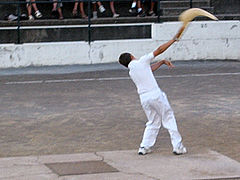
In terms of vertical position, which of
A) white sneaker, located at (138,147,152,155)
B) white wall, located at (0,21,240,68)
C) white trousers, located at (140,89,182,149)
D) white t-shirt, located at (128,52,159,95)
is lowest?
white wall, located at (0,21,240,68)

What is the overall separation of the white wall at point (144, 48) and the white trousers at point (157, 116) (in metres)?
9.90

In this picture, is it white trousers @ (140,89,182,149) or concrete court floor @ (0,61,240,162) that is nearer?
white trousers @ (140,89,182,149)

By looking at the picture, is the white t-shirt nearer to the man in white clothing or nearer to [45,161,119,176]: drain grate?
the man in white clothing

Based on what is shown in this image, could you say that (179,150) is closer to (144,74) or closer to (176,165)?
(176,165)

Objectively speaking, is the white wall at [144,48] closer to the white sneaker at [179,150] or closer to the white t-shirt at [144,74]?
the white t-shirt at [144,74]

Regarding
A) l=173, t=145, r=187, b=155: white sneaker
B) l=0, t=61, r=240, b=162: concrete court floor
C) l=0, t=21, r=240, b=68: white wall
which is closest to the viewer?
l=173, t=145, r=187, b=155: white sneaker

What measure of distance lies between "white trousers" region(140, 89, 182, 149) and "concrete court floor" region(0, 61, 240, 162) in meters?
0.50

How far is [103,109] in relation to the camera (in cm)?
1348

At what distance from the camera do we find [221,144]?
10445mm

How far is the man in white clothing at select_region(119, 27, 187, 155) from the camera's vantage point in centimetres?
954

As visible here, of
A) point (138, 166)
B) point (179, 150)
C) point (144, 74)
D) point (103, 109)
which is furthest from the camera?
point (103, 109)

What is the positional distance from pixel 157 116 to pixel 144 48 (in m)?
10.3

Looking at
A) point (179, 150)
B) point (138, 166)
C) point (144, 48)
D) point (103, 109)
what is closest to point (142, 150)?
point (179, 150)

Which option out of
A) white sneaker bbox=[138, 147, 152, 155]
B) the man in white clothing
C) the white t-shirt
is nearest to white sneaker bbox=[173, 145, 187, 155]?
the man in white clothing
